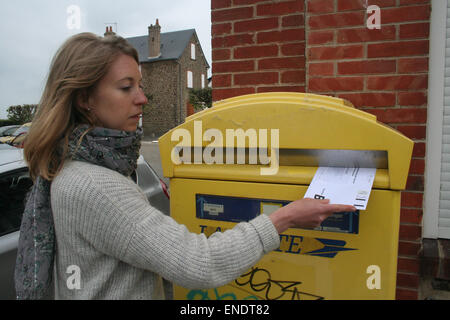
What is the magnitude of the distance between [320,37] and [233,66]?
2.23 ft

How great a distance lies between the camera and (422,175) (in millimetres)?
1879

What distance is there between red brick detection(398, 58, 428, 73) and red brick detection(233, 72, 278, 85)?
775 mm

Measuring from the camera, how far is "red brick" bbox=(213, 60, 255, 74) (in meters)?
2.40

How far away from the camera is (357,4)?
6.21 ft

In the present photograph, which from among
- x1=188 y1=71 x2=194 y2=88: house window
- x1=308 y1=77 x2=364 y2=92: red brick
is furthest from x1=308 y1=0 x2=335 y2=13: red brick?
x1=188 y1=71 x2=194 y2=88: house window

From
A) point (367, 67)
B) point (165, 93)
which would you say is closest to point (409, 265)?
point (367, 67)

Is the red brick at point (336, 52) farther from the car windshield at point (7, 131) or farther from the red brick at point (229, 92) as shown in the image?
the car windshield at point (7, 131)

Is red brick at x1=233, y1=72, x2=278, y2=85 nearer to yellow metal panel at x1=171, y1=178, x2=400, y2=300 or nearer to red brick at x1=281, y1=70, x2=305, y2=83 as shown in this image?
red brick at x1=281, y1=70, x2=305, y2=83

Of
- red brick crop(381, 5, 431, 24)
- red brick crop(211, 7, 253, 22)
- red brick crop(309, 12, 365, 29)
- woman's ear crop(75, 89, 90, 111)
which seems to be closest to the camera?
woman's ear crop(75, 89, 90, 111)

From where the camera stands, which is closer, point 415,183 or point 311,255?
point 311,255

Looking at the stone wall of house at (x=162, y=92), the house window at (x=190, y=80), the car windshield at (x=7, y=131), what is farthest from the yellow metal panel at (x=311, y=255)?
the house window at (x=190, y=80)

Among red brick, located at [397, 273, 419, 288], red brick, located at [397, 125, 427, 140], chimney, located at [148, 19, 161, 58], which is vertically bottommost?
red brick, located at [397, 273, 419, 288]

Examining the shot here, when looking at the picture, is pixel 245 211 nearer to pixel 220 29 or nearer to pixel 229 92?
pixel 229 92

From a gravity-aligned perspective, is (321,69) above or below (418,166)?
above
